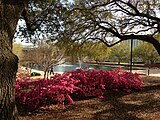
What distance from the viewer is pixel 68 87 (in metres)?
6.67

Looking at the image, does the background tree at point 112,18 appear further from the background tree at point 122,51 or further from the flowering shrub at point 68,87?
the background tree at point 122,51

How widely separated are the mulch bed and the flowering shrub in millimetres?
294

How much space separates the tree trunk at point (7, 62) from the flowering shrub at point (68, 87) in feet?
11.2

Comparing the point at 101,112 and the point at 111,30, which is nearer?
the point at 101,112

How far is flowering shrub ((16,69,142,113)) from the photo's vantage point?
6.04 metres

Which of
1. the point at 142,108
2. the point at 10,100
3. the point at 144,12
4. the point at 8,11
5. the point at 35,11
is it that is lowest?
the point at 142,108

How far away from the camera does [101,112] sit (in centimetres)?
558

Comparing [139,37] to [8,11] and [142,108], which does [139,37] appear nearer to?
[142,108]

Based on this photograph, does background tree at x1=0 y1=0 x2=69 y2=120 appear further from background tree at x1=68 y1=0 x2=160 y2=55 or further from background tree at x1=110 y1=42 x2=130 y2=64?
background tree at x1=110 y1=42 x2=130 y2=64

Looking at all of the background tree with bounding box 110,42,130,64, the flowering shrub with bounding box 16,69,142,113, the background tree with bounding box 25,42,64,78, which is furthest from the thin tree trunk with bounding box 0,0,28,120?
the background tree with bounding box 110,42,130,64

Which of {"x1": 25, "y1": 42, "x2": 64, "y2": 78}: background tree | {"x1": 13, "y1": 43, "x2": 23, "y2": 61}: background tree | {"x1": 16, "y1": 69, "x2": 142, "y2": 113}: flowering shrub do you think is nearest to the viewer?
{"x1": 16, "y1": 69, "x2": 142, "y2": 113}: flowering shrub

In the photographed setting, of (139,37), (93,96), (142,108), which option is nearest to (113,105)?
(142,108)

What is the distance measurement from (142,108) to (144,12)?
291 inches

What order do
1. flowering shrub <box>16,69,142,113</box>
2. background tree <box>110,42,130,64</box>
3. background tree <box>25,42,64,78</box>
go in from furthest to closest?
background tree <box>110,42,130,64</box> < background tree <box>25,42,64,78</box> < flowering shrub <box>16,69,142,113</box>
